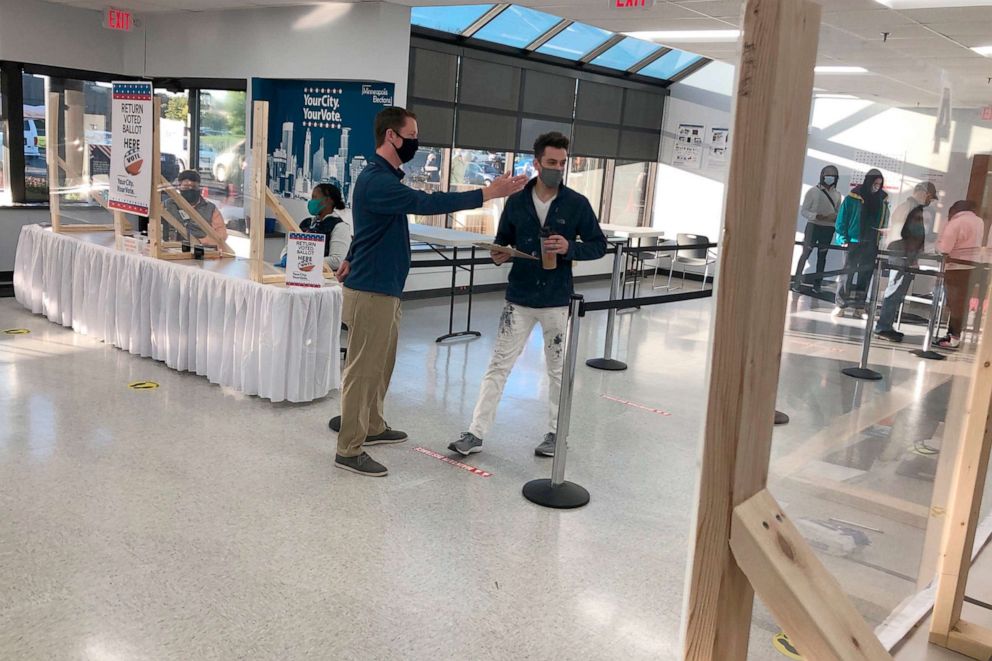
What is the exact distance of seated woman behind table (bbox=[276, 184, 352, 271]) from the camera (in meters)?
5.41

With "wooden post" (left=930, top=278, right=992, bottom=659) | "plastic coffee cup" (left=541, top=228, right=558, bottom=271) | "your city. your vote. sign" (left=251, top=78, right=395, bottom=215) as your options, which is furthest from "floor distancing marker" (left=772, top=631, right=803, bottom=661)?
"your city. your vote. sign" (left=251, top=78, right=395, bottom=215)

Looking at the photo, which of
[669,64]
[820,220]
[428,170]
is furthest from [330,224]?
[669,64]

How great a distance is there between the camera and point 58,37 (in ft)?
26.9

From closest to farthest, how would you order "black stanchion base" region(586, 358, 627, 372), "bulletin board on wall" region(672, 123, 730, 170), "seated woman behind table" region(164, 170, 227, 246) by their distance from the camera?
"seated woman behind table" region(164, 170, 227, 246) < "black stanchion base" region(586, 358, 627, 372) < "bulletin board on wall" region(672, 123, 730, 170)

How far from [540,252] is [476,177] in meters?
5.82

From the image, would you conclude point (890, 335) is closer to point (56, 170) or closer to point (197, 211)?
point (197, 211)

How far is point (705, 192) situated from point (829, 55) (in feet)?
36.4

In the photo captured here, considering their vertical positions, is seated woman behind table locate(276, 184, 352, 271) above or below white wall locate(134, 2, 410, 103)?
below

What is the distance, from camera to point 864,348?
5.69 feet

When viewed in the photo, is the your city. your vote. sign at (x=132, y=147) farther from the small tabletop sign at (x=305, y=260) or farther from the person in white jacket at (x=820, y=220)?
the person in white jacket at (x=820, y=220)

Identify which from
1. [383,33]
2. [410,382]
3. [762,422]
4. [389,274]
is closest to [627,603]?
[389,274]

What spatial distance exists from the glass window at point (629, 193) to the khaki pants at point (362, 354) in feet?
27.9

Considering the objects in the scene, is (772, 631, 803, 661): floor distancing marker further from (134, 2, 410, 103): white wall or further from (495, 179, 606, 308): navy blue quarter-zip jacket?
(134, 2, 410, 103): white wall

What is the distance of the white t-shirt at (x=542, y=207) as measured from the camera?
393cm
